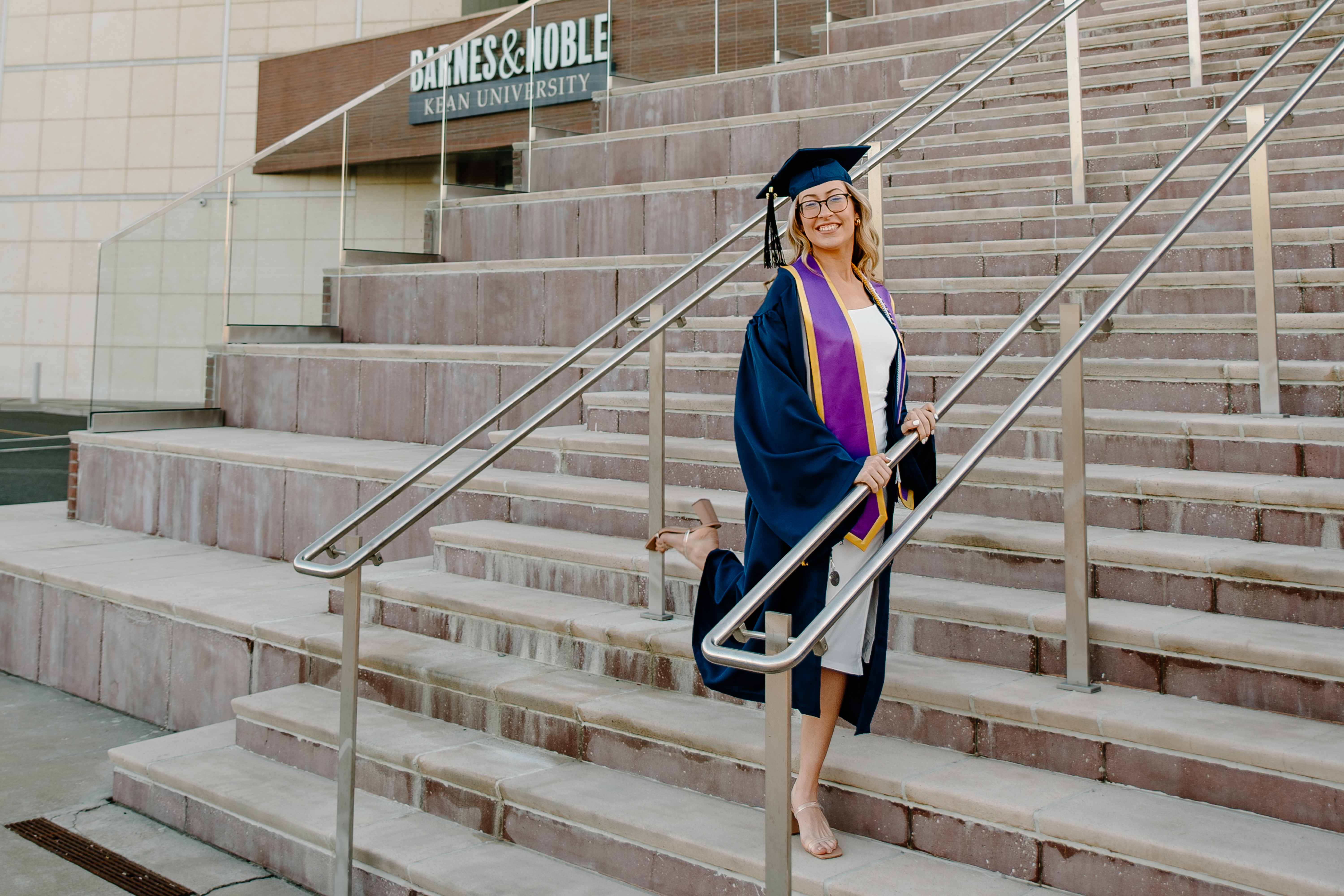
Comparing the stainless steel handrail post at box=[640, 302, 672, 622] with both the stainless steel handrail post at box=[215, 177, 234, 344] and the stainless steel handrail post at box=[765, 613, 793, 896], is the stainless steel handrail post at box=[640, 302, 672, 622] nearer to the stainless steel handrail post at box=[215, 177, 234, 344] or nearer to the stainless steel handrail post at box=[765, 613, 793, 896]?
the stainless steel handrail post at box=[765, 613, 793, 896]

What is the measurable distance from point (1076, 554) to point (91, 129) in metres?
20.8

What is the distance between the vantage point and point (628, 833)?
10.7 ft

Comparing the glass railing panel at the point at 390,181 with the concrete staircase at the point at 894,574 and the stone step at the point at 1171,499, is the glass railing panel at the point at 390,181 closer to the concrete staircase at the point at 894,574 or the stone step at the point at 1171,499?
the concrete staircase at the point at 894,574

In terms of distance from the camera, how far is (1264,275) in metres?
4.33

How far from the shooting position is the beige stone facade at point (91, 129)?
1892cm

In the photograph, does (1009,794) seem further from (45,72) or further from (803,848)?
(45,72)

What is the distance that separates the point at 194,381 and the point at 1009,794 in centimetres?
762

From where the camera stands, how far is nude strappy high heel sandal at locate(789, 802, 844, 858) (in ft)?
9.68

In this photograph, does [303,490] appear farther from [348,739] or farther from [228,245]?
[348,739]

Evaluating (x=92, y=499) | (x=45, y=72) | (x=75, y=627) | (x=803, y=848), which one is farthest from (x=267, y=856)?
(x=45, y=72)

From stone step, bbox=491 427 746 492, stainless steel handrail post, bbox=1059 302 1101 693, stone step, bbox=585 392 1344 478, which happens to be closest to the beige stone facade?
stone step, bbox=491 427 746 492

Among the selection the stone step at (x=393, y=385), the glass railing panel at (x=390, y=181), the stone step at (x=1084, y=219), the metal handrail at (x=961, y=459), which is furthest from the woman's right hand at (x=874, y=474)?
the glass railing panel at (x=390, y=181)

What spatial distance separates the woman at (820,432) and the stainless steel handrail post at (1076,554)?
0.50m

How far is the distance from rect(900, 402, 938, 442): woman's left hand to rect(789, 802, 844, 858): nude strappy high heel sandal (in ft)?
3.27
